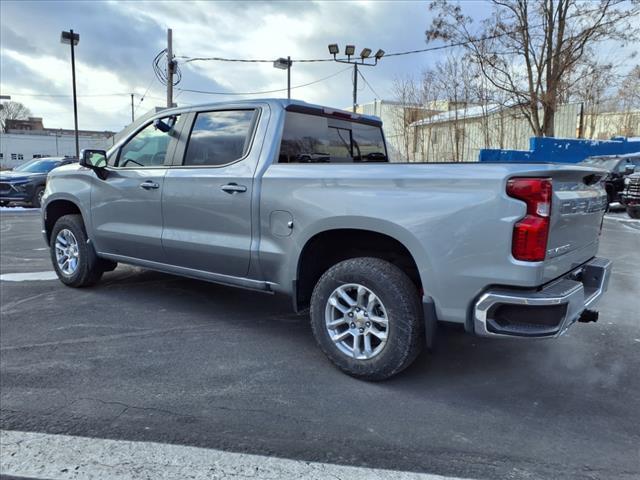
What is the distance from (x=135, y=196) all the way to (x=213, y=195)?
3.63ft

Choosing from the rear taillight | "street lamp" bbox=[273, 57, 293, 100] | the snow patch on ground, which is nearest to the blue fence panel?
"street lamp" bbox=[273, 57, 293, 100]

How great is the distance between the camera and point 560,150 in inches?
908

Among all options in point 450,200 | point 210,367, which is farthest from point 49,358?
point 450,200

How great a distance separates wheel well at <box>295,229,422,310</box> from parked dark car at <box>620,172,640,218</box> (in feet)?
39.3

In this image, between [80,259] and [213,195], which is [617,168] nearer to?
[213,195]

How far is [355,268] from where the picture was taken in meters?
3.30

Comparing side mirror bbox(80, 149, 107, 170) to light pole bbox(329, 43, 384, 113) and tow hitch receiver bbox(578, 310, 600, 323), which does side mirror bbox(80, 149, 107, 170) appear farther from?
light pole bbox(329, 43, 384, 113)

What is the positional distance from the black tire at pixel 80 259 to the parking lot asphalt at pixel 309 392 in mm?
585

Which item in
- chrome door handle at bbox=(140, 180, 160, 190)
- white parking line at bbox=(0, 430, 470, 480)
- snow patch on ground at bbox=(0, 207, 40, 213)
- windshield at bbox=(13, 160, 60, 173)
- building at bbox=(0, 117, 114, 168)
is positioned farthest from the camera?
building at bbox=(0, 117, 114, 168)

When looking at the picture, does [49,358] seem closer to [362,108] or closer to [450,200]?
[450,200]

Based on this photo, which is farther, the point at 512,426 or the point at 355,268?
the point at 355,268

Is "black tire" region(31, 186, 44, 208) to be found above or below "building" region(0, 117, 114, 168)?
below

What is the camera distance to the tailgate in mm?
2801

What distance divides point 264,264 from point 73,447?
1.73m
